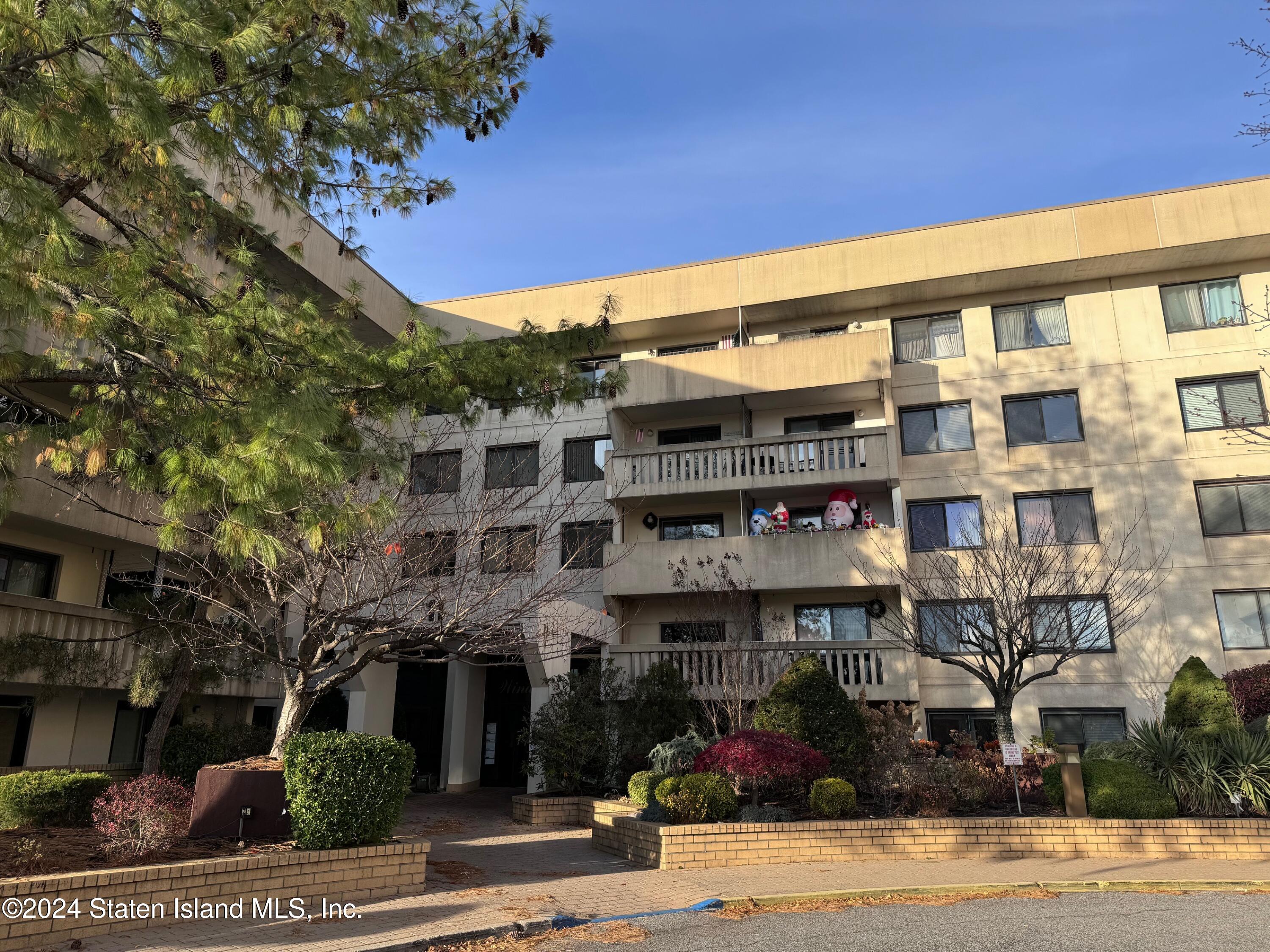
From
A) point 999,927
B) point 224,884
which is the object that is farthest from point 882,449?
point 224,884

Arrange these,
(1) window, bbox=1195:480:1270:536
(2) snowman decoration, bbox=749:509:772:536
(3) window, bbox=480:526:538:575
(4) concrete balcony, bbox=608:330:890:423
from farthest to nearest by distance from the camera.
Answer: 1. (2) snowman decoration, bbox=749:509:772:536
2. (4) concrete balcony, bbox=608:330:890:423
3. (1) window, bbox=1195:480:1270:536
4. (3) window, bbox=480:526:538:575

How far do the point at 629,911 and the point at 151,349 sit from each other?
24.5ft

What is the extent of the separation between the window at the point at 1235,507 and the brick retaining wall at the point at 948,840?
10970 mm

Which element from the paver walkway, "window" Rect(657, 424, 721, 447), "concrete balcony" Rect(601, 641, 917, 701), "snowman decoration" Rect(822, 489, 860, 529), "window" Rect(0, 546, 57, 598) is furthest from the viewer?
"window" Rect(657, 424, 721, 447)

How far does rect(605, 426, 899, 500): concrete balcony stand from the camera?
21.7m

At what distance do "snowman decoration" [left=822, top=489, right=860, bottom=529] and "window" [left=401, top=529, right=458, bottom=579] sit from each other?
448 inches

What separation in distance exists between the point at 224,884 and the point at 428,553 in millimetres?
5107

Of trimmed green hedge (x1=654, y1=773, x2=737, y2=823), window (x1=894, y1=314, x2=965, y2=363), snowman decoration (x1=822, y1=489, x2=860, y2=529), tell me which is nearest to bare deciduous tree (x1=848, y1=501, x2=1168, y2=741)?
snowman decoration (x1=822, y1=489, x2=860, y2=529)

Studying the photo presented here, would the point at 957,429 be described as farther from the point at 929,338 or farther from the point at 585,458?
the point at 585,458

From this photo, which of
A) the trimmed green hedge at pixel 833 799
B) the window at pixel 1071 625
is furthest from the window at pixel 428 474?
the window at pixel 1071 625

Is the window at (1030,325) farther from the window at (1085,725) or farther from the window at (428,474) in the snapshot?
the window at (428,474)

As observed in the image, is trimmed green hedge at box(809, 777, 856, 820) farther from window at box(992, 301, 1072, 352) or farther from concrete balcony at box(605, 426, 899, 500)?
window at box(992, 301, 1072, 352)

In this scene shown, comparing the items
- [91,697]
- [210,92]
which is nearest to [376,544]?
[210,92]

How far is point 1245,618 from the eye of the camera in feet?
64.2
